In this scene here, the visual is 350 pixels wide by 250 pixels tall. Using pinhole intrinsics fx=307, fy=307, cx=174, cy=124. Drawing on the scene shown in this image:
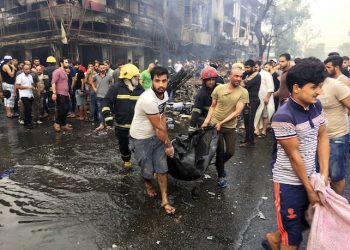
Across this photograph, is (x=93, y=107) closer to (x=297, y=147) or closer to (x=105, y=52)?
(x=297, y=147)

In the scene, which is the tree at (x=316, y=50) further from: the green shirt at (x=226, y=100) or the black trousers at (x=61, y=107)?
the green shirt at (x=226, y=100)

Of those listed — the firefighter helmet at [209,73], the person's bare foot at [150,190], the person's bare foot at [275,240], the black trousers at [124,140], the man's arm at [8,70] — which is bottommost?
the person's bare foot at [150,190]

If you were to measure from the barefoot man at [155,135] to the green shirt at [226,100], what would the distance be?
894 millimetres

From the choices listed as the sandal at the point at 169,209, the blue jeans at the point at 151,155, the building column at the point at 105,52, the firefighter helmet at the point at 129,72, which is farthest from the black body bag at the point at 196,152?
the building column at the point at 105,52

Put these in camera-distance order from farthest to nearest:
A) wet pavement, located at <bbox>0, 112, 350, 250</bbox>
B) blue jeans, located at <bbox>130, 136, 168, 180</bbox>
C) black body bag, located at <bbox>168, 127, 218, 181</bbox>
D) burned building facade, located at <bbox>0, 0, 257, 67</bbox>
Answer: burned building facade, located at <bbox>0, 0, 257, 67</bbox> → black body bag, located at <bbox>168, 127, 218, 181</bbox> → blue jeans, located at <bbox>130, 136, 168, 180</bbox> → wet pavement, located at <bbox>0, 112, 350, 250</bbox>

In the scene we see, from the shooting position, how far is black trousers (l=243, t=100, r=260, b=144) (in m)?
6.71

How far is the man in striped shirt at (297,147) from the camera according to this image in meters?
2.12

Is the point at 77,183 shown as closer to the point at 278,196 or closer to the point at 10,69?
the point at 278,196

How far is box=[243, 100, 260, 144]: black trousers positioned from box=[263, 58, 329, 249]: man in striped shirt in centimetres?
441

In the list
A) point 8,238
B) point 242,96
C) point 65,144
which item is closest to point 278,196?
point 242,96

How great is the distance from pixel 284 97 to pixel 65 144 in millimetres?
4762

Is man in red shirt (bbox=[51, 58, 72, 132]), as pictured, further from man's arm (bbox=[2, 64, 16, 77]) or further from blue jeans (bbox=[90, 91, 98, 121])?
man's arm (bbox=[2, 64, 16, 77])

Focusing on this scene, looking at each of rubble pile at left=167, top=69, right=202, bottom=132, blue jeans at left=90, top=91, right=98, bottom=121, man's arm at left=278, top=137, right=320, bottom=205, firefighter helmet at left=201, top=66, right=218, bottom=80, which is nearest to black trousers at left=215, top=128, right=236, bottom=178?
firefighter helmet at left=201, top=66, right=218, bottom=80

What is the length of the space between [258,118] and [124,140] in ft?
12.8
